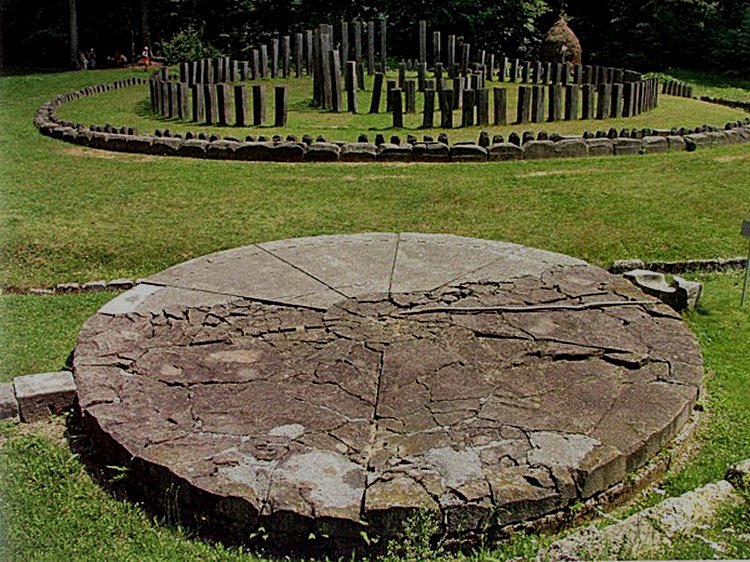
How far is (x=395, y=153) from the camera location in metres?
12.0

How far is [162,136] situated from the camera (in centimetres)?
1291

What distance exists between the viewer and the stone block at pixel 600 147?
1230 centimetres

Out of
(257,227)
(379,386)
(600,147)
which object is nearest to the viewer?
(379,386)

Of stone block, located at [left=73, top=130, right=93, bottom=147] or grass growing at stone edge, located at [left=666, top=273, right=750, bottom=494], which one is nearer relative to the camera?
grass growing at stone edge, located at [left=666, top=273, right=750, bottom=494]

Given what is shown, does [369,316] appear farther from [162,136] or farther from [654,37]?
[654,37]

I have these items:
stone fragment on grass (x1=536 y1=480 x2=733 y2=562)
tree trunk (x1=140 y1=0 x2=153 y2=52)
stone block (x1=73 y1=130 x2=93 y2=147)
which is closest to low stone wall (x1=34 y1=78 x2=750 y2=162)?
stone block (x1=73 y1=130 x2=93 y2=147)

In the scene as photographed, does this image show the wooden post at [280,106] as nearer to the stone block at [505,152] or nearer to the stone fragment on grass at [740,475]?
the stone block at [505,152]

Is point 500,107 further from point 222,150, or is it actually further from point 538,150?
point 222,150

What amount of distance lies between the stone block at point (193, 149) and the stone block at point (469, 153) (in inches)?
144

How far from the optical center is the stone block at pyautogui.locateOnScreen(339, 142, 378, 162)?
1200 cm

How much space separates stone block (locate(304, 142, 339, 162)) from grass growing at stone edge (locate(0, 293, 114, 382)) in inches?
191

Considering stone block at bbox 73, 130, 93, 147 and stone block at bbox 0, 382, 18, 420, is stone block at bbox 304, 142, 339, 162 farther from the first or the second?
stone block at bbox 0, 382, 18, 420

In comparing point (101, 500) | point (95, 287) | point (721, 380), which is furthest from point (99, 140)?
point (721, 380)

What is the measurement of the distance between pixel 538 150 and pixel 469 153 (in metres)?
1.01
